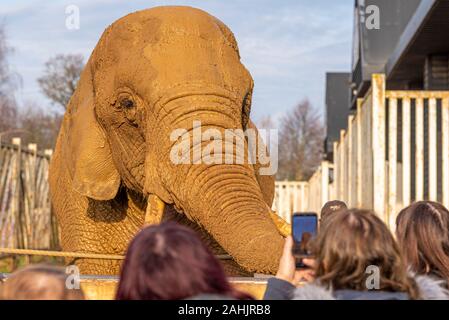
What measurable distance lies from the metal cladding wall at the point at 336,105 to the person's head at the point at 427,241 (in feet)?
115

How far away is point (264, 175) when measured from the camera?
25.7ft

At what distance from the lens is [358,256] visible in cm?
319

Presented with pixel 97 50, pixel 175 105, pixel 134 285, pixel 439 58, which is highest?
pixel 439 58

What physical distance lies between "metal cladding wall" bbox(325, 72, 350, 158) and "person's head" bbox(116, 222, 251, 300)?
36.1 metres

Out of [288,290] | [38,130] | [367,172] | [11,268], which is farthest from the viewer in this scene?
[38,130]

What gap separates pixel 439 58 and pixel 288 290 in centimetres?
1554

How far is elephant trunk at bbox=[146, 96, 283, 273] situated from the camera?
16.9 ft

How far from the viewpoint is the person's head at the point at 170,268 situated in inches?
112

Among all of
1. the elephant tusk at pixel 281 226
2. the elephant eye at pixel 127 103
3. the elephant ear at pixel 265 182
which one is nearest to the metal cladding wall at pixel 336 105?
the elephant ear at pixel 265 182

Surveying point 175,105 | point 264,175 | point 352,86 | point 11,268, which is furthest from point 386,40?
point 175,105

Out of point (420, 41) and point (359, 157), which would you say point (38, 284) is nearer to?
point (359, 157)

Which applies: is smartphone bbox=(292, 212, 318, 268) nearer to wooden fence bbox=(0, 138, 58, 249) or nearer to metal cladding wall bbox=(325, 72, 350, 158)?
wooden fence bbox=(0, 138, 58, 249)

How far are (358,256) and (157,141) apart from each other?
10.9 ft

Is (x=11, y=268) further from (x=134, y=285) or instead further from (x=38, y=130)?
(x=38, y=130)
